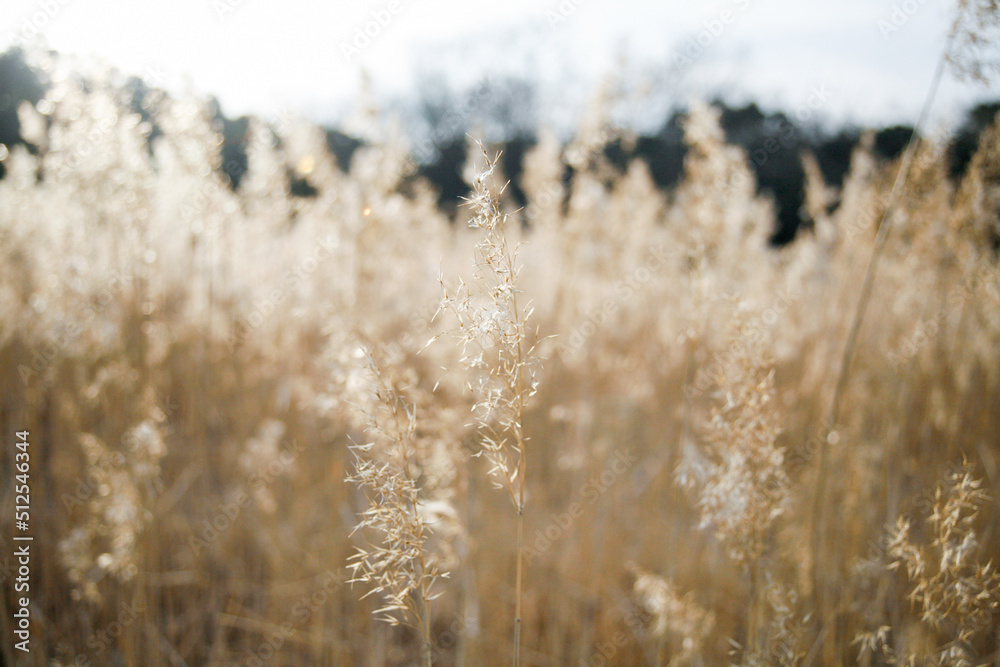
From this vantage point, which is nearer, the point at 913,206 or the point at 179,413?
the point at 913,206

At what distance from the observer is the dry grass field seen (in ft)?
4.01

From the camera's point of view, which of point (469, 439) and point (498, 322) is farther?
point (469, 439)

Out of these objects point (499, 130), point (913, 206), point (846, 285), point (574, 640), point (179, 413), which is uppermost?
point (499, 130)

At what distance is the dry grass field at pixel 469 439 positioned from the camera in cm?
122

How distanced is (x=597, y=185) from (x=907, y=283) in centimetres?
198

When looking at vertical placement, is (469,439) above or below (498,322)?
below

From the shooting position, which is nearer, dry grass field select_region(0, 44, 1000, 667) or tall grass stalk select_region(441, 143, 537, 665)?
tall grass stalk select_region(441, 143, 537, 665)

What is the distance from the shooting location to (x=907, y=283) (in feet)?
10.7

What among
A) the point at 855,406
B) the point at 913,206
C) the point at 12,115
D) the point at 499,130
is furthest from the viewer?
the point at 499,130

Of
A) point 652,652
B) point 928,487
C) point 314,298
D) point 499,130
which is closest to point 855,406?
point 928,487

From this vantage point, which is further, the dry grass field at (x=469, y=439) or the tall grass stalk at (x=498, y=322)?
the dry grass field at (x=469, y=439)

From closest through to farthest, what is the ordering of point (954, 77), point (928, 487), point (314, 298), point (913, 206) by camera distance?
point (954, 77) < point (913, 206) < point (928, 487) < point (314, 298)

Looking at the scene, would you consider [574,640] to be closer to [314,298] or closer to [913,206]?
[913,206]

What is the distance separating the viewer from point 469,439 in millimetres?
2008
